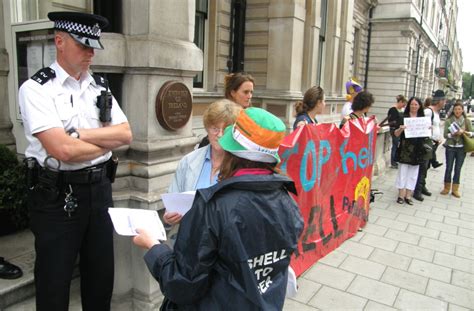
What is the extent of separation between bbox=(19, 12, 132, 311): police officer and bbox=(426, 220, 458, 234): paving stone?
5.82m

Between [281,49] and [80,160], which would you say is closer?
[80,160]

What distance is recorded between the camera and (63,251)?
103 inches

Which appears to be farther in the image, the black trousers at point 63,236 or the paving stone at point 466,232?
the paving stone at point 466,232

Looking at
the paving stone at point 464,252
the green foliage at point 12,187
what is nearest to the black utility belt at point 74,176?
the green foliage at point 12,187

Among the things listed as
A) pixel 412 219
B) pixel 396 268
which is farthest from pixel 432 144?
pixel 396 268

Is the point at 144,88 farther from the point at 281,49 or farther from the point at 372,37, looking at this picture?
the point at 372,37

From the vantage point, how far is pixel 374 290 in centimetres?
450

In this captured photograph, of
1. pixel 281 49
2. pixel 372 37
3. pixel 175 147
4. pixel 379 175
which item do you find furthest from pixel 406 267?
pixel 372 37

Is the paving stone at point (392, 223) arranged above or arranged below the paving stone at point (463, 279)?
above

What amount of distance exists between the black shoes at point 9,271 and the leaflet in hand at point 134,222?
5.73ft

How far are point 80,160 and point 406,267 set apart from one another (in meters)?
4.27

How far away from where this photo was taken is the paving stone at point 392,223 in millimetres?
6723

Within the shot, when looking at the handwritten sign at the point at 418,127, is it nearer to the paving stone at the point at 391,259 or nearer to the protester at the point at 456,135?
the protester at the point at 456,135

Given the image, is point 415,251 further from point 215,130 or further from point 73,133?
point 73,133
